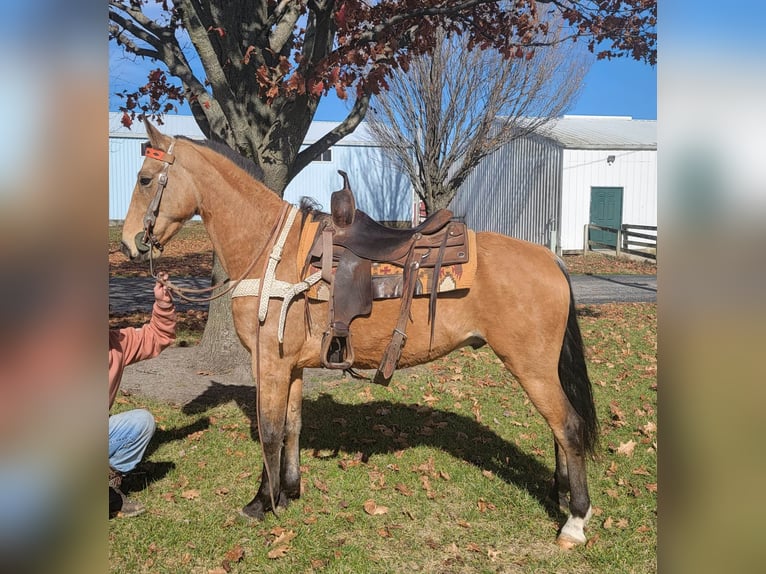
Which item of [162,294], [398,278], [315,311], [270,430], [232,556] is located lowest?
[232,556]

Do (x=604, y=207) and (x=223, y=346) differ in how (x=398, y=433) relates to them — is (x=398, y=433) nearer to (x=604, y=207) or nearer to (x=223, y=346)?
(x=223, y=346)

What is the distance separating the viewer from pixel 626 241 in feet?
65.7

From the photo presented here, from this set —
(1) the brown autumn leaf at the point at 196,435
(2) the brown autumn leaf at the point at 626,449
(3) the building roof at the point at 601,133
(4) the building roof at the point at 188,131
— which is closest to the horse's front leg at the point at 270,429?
(1) the brown autumn leaf at the point at 196,435

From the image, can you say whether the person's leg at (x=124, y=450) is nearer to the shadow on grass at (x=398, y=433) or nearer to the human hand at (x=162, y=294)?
the human hand at (x=162, y=294)

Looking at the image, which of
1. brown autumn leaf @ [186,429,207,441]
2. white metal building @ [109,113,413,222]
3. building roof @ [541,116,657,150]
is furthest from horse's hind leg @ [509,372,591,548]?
white metal building @ [109,113,413,222]

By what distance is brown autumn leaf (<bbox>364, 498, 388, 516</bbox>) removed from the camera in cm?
392

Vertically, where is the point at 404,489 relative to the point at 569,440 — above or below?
below

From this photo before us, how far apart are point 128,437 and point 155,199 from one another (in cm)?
167

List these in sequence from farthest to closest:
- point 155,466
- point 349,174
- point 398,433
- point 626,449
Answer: point 349,174, point 398,433, point 626,449, point 155,466

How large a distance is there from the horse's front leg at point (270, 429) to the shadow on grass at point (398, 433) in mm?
1076

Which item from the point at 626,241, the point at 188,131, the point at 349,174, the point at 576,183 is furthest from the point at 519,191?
the point at 188,131
